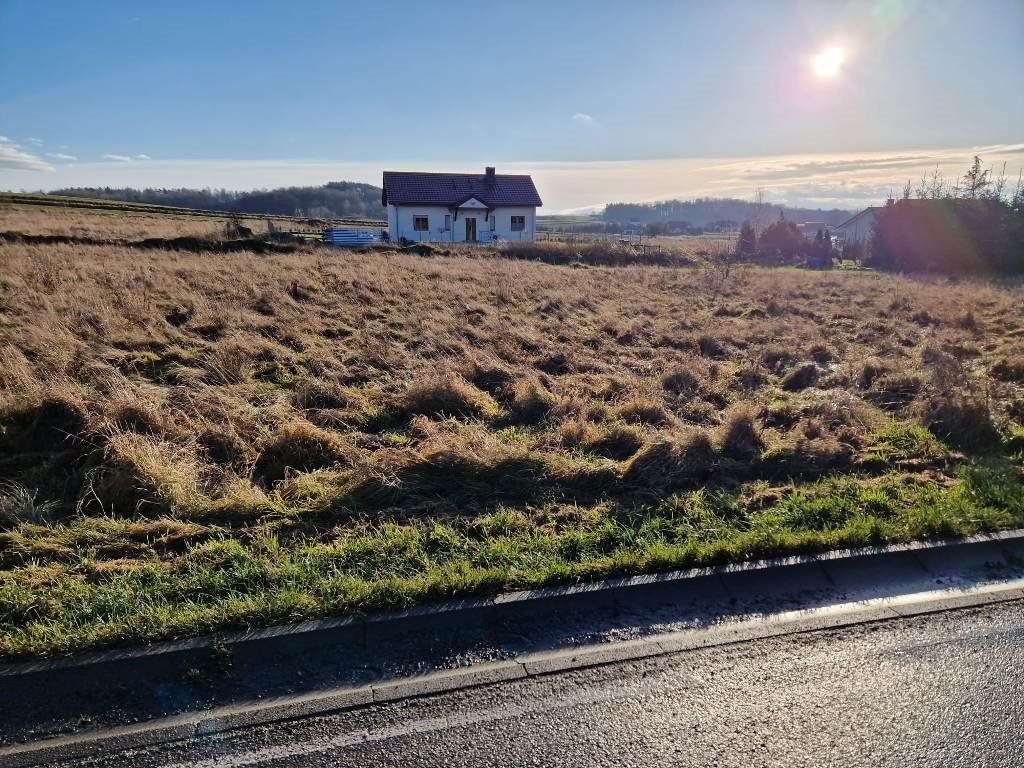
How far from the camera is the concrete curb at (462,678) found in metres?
2.67

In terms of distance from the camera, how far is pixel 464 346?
32.0 ft

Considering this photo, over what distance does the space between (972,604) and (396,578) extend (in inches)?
143

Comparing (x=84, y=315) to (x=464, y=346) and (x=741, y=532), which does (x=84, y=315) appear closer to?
(x=464, y=346)

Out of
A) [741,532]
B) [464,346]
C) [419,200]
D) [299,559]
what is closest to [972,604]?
[741,532]

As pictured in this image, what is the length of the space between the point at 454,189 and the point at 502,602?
41.4m

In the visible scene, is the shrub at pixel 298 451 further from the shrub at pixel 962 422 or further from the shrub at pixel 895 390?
the shrub at pixel 895 390

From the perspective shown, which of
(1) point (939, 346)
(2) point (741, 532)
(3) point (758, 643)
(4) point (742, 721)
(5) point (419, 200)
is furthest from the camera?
(5) point (419, 200)

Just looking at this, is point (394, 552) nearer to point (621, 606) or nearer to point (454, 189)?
point (621, 606)

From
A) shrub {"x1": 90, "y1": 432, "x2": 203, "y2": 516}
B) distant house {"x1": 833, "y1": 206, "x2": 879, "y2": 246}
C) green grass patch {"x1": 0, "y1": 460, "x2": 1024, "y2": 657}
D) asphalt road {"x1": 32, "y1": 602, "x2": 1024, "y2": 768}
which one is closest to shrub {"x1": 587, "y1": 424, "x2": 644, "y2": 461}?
green grass patch {"x1": 0, "y1": 460, "x2": 1024, "y2": 657}

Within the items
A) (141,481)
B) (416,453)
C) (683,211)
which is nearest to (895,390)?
(416,453)

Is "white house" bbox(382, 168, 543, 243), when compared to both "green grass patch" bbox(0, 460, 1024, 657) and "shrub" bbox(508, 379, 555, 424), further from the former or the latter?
"green grass patch" bbox(0, 460, 1024, 657)

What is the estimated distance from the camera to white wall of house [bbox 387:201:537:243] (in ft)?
134

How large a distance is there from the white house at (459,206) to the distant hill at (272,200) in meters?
41.6

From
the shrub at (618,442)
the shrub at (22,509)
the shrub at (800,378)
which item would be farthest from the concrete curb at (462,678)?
the shrub at (800,378)
